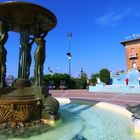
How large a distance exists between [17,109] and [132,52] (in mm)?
51892

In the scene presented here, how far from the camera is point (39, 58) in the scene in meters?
7.52

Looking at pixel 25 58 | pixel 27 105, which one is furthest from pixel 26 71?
pixel 27 105

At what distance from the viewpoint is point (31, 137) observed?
5551 millimetres

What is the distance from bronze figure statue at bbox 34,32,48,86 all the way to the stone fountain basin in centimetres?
108

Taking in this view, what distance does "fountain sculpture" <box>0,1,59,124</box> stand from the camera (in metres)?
6.43

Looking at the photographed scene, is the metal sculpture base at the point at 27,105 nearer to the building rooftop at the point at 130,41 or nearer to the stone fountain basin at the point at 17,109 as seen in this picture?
the stone fountain basin at the point at 17,109

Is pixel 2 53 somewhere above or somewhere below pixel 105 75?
below

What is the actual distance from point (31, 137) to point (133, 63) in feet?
172

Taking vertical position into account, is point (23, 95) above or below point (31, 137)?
above

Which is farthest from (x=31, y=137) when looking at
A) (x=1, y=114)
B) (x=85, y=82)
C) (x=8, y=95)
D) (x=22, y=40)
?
(x=85, y=82)

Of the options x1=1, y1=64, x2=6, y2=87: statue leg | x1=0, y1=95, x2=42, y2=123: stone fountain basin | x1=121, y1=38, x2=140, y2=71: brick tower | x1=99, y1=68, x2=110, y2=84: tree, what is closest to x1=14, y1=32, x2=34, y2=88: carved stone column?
x1=1, y1=64, x2=6, y2=87: statue leg

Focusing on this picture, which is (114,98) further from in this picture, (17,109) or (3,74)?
(17,109)

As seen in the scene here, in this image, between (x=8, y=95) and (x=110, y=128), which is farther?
(x=8, y=95)

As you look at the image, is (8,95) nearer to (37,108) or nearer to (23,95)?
(23,95)
